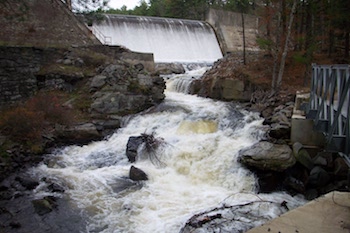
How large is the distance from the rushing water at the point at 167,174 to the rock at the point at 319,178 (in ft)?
2.39

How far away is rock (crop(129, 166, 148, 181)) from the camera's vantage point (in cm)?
991

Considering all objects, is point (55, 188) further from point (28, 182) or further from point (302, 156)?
point (302, 156)

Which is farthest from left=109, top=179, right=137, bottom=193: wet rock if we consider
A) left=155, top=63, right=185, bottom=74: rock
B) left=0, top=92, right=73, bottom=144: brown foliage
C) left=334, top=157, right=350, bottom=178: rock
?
left=155, top=63, right=185, bottom=74: rock

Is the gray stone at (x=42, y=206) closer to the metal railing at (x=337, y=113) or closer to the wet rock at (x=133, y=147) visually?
A: the wet rock at (x=133, y=147)

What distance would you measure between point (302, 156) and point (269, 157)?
0.96 metres

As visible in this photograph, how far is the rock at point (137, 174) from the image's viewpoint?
390 inches

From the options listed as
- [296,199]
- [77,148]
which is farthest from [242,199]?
[77,148]

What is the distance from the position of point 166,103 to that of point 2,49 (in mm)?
8119

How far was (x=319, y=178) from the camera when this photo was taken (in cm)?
892

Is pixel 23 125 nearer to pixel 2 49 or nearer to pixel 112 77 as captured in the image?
pixel 2 49

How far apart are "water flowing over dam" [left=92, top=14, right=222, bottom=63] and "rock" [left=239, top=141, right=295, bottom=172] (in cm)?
1762

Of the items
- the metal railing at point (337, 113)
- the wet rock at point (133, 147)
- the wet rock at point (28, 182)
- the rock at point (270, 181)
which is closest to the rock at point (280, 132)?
the rock at point (270, 181)

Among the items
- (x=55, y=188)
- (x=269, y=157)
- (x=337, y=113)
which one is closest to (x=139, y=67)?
(x=55, y=188)

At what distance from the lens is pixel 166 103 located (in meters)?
17.1
